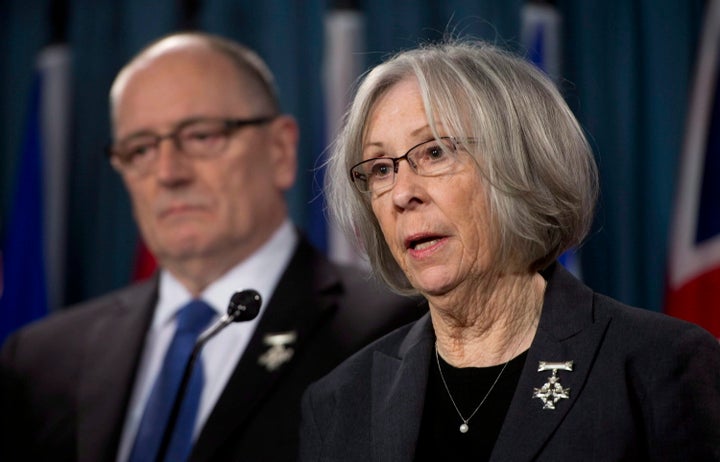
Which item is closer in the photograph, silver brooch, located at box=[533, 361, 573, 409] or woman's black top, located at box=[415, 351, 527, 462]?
silver brooch, located at box=[533, 361, 573, 409]

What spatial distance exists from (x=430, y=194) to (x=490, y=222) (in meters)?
0.11

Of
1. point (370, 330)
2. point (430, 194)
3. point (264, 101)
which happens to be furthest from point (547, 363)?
point (264, 101)

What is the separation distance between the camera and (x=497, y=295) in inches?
67.6

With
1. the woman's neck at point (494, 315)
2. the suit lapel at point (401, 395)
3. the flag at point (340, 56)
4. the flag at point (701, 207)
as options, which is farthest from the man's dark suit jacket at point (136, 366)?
the flag at point (340, 56)

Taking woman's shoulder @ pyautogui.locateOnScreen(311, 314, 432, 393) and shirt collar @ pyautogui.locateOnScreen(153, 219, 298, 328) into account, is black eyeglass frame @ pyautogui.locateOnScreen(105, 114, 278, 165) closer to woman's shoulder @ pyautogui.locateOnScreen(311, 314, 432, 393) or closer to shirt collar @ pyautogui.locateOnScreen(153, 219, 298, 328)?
shirt collar @ pyautogui.locateOnScreen(153, 219, 298, 328)

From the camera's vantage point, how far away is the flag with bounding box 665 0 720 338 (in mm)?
2973

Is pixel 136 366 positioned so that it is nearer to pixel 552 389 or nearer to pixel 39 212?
pixel 552 389

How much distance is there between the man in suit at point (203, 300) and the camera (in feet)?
7.69

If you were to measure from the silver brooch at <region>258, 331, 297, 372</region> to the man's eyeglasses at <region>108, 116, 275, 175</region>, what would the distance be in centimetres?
75

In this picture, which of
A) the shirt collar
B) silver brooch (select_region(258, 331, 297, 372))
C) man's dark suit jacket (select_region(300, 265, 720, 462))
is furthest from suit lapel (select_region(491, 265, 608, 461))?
the shirt collar

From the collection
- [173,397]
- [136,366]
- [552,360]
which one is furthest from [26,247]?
[552,360]

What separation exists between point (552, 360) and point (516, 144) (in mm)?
342

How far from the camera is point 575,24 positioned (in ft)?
11.7

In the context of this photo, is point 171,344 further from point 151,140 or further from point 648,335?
point 648,335
